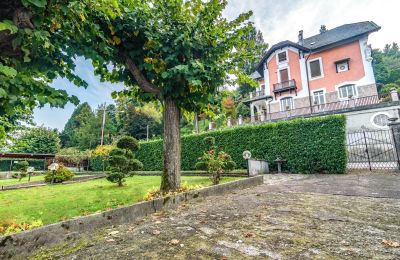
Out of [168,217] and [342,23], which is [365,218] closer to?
[168,217]

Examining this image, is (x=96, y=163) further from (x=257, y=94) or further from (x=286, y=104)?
(x=286, y=104)

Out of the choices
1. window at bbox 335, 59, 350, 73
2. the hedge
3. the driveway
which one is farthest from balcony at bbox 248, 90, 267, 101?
the hedge

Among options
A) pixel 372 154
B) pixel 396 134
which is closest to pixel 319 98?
pixel 372 154

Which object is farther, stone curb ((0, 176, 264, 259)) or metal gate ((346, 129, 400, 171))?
metal gate ((346, 129, 400, 171))

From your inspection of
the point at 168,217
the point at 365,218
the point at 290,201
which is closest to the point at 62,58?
the point at 168,217

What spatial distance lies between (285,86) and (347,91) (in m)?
6.32

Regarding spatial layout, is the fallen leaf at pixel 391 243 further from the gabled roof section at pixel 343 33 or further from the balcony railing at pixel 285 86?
the gabled roof section at pixel 343 33

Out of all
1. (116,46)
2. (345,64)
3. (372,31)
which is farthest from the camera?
(345,64)

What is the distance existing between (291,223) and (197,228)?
143 cm

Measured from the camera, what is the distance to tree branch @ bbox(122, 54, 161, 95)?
5.47 m

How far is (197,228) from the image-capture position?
3.13 m

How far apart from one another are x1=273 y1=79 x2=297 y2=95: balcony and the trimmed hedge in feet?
47.0

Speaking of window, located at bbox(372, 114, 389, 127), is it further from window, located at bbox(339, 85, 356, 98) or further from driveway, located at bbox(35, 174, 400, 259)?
driveway, located at bbox(35, 174, 400, 259)

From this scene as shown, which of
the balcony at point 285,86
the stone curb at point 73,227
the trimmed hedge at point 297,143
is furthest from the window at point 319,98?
the stone curb at point 73,227
